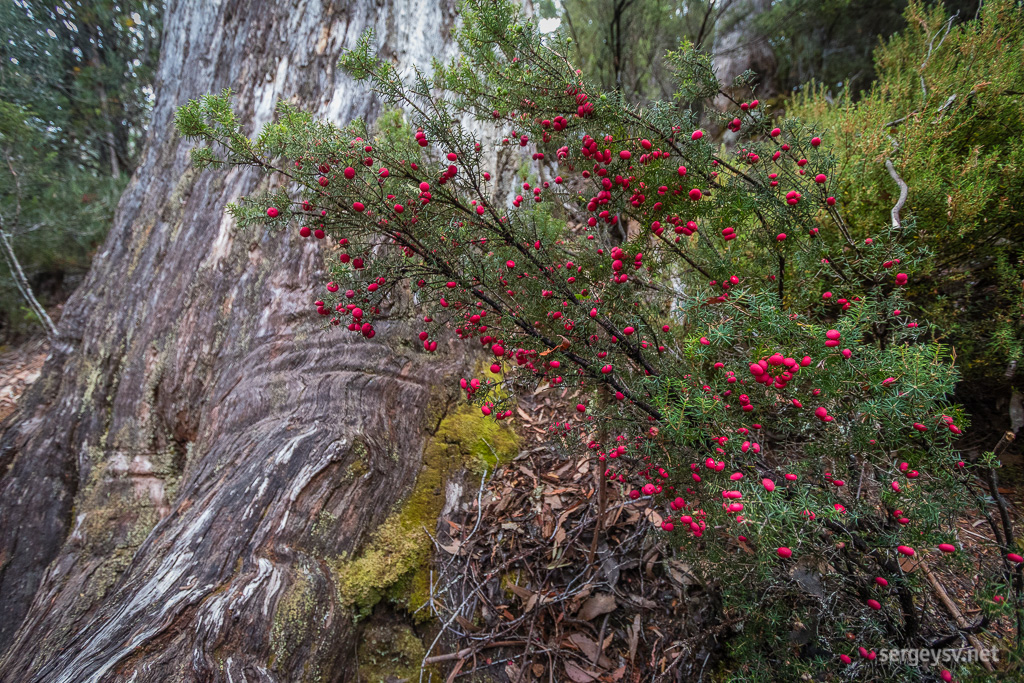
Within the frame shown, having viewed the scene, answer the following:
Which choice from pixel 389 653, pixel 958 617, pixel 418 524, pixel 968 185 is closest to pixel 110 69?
pixel 418 524

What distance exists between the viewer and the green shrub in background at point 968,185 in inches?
78.7

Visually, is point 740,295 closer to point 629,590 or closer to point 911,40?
point 629,590

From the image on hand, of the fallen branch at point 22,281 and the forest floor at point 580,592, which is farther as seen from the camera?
the fallen branch at point 22,281

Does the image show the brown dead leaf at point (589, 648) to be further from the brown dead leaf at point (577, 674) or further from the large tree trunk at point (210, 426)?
the large tree trunk at point (210, 426)

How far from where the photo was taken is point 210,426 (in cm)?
240

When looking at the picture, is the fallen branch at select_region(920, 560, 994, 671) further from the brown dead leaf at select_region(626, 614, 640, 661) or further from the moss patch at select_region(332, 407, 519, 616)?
the moss patch at select_region(332, 407, 519, 616)

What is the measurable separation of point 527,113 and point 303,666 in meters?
2.27

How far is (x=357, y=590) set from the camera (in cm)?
188

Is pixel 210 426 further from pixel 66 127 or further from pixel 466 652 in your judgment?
pixel 66 127

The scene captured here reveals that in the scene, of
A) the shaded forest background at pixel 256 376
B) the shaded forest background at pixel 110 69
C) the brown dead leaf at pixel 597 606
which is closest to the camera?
the shaded forest background at pixel 256 376

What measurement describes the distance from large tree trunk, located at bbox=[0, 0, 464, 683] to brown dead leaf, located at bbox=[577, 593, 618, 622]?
1.07 meters

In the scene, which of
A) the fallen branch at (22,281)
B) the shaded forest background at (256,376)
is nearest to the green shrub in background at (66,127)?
the fallen branch at (22,281)

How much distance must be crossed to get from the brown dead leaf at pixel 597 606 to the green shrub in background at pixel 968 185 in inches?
81.3

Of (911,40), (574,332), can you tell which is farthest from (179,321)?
(911,40)
